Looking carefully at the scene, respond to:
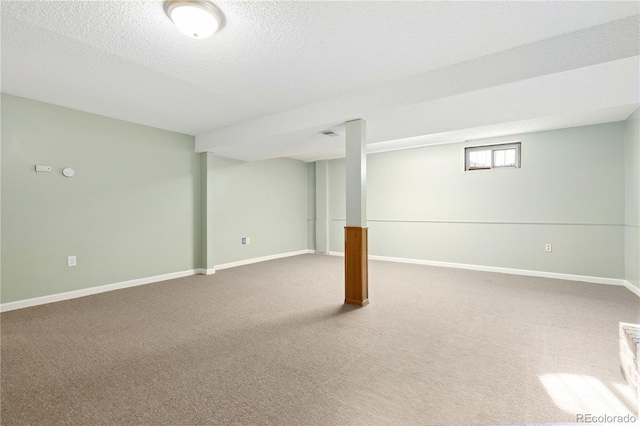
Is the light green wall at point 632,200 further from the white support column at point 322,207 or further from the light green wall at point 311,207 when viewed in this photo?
the light green wall at point 311,207

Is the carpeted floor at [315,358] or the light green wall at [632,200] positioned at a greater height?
the light green wall at [632,200]

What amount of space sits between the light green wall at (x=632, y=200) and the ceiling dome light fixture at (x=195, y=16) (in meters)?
4.87

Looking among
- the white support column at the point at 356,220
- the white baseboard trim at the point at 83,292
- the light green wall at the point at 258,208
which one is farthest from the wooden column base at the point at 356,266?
the white baseboard trim at the point at 83,292

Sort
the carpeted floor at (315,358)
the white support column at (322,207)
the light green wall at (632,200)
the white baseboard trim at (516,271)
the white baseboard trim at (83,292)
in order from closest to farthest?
the carpeted floor at (315,358)
the white baseboard trim at (83,292)
the light green wall at (632,200)
the white baseboard trim at (516,271)
the white support column at (322,207)

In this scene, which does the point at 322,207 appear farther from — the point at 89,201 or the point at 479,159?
the point at 89,201

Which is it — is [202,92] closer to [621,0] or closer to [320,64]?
[320,64]

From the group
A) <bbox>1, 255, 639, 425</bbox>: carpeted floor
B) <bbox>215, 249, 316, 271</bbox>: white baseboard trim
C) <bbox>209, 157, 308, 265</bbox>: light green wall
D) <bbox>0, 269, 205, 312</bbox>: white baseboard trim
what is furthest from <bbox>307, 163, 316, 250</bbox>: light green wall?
<bbox>1, 255, 639, 425</bbox>: carpeted floor

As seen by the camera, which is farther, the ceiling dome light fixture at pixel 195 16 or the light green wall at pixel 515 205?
the light green wall at pixel 515 205

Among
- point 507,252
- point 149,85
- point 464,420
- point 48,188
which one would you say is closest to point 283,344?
point 464,420

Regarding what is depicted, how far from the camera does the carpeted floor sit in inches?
61.5

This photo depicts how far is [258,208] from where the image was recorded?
6.27 m

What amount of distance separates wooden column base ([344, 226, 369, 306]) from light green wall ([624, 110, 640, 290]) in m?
3.43

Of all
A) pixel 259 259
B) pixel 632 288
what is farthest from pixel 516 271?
pixel 259 259

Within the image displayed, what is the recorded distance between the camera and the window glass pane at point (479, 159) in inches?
205
